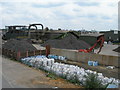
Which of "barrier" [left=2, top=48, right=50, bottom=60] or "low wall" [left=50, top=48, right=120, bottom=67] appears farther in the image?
"barrier" [left=2, top=48, right=50, bottom=60]

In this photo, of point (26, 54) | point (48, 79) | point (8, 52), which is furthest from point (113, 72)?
point (8, 52)

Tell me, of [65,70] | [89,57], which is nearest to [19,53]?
[89,57]

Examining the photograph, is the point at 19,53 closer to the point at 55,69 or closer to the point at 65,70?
the point at 55,69

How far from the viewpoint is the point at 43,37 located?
52.5 metres

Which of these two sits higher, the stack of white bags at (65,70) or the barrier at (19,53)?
the barrier at (19,53)

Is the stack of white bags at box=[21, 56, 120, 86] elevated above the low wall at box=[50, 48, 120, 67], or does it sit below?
below

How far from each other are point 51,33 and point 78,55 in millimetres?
30485

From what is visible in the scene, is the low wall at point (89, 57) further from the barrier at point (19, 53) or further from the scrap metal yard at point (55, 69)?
the barrier at point (19, 53)

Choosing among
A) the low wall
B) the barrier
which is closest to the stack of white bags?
the barrier

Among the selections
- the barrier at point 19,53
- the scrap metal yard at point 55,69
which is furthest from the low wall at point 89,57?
the barrier at point 19,53

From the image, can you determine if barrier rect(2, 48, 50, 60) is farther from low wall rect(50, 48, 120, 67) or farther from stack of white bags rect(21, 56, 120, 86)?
low wall rect(50, 48, 120, 67)

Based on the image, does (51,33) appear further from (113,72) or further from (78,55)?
(113,72)

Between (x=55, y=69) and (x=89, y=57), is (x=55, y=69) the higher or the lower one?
the lower one

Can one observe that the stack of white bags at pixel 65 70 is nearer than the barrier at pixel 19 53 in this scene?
Yes
